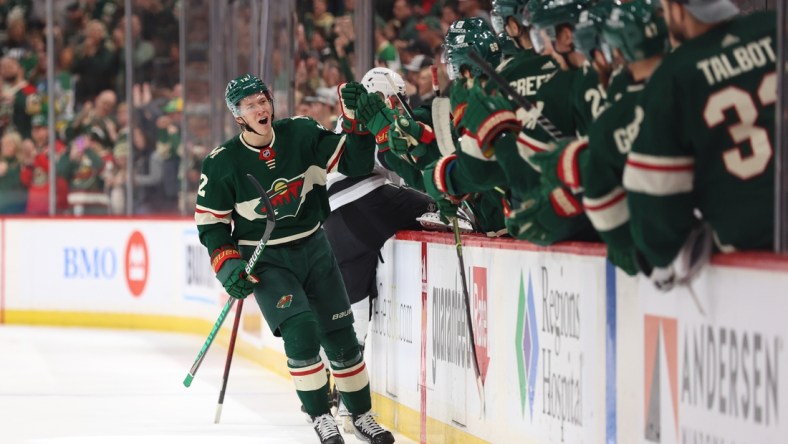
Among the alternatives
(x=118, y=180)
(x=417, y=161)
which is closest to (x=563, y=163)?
(x=417, y=161)

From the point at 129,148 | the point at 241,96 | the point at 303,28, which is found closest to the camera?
the point at 241,96

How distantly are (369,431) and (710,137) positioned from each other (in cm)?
273

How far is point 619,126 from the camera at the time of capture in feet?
11.2

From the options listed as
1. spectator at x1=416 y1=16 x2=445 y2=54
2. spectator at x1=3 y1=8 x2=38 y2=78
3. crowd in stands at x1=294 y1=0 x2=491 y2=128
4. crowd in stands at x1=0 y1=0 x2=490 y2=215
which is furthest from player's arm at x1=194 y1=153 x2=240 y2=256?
spectator at x1=3 y1=8 x2=38 y2=78

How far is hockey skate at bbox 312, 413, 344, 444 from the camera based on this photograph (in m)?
5.44

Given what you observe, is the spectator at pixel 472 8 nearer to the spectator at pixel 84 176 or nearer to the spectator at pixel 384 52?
the spectator at pixel 384 52

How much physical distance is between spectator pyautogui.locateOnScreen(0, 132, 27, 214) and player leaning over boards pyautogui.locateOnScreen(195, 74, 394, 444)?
24.1 ft

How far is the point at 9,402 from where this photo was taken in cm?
719

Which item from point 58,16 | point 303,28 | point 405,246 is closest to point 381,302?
point 405,246

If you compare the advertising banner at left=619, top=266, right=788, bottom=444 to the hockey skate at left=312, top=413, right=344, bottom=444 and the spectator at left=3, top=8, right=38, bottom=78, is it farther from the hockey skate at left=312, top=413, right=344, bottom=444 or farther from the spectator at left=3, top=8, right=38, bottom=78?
the spectator at left=3, top=8, right=38, bottom=78

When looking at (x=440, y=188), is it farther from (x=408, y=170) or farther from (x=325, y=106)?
(x=325, y=106)

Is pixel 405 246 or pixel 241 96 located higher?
pixel 241 96

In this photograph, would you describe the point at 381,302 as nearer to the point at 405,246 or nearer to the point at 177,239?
the point at 405,246

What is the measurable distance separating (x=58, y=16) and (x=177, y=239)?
2901 mm
